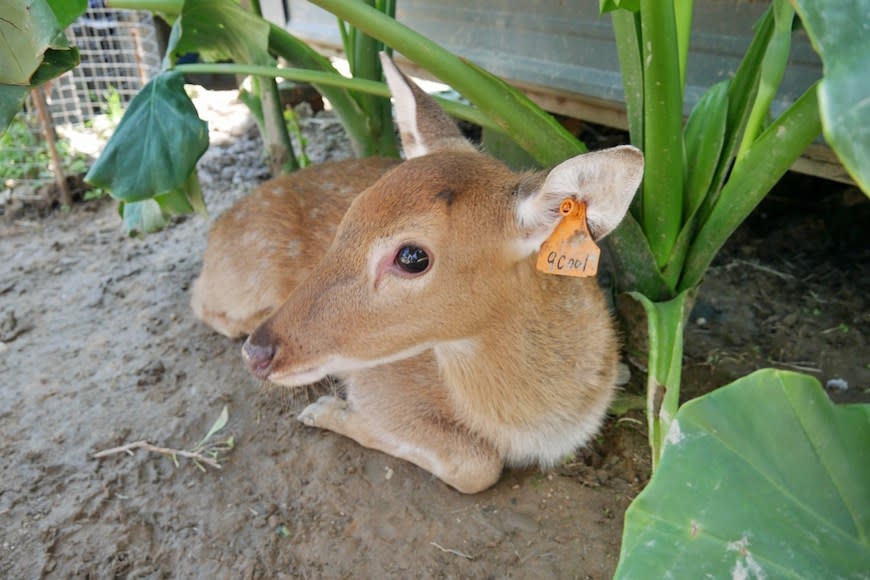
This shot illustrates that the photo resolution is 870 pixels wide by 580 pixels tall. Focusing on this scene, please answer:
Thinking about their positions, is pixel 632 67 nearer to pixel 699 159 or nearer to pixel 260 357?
pixel 699 159

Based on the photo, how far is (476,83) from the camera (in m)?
2.34

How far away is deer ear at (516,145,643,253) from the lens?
1.75m

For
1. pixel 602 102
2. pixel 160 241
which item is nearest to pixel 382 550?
pixel 602 102

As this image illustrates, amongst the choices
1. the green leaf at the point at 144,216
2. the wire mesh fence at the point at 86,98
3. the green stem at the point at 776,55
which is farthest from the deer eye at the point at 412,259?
the wire mesh fence at the point at 86,98

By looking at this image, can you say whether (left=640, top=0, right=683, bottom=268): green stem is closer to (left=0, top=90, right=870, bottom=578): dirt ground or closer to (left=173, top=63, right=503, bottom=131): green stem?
(left=0, top=90, right=870, bottom=578): dirt ground

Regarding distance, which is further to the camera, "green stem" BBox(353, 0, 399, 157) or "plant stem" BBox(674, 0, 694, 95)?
"green stem" BBox(353, 0, 399, 157)

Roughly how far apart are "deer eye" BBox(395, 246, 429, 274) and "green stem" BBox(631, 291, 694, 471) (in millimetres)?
765

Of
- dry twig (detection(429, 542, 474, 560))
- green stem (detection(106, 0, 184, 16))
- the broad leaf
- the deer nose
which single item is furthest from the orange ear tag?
green stem (detection(106, 0, 184, 16))

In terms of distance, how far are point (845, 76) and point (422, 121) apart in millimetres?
1666

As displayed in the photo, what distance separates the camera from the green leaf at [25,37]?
1.76 meters

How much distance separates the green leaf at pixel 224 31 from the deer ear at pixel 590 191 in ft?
5.02

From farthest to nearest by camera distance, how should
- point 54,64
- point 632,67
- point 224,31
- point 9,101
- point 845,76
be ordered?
point 224,31, point 632,67, point 54,64, point 9,101, point 845,76

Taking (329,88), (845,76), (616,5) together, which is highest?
(845,76)

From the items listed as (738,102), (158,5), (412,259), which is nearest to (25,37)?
(158,5)
